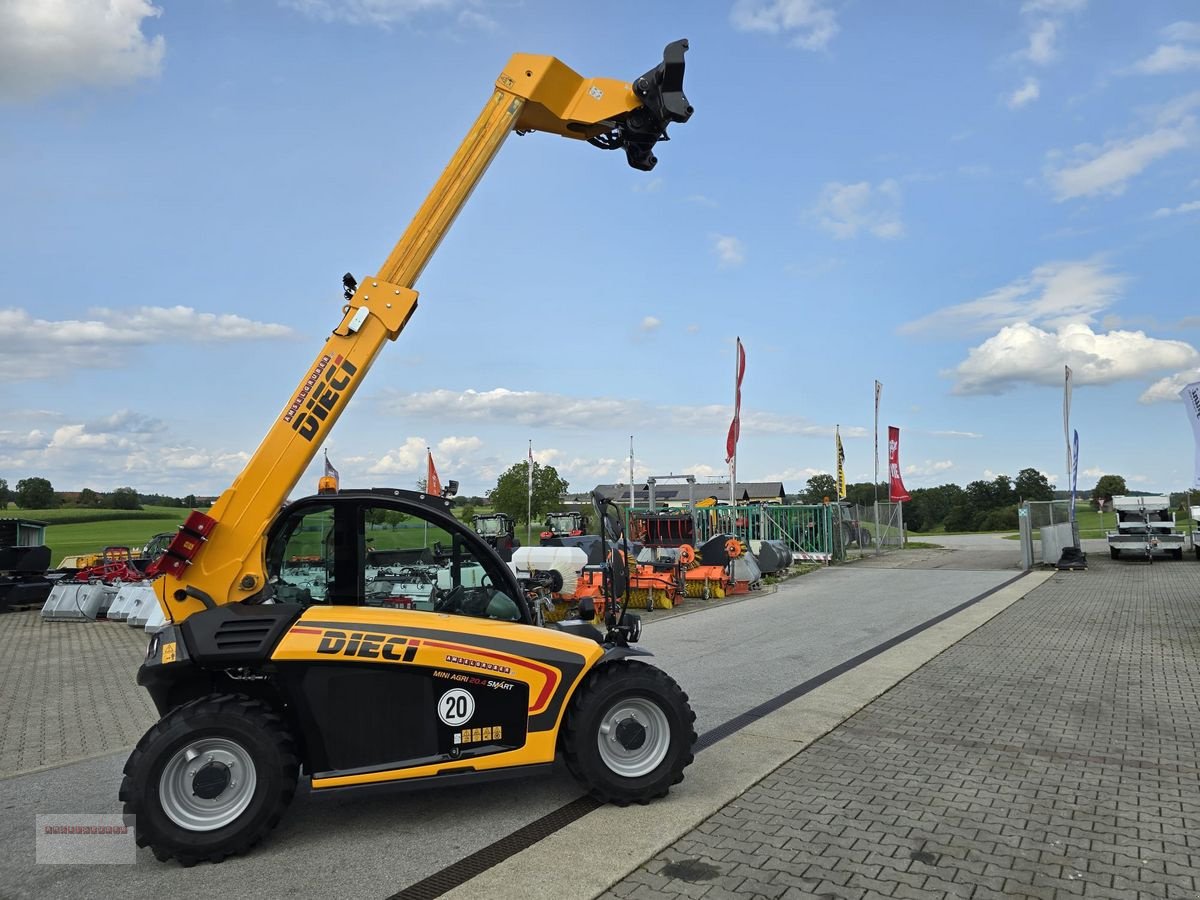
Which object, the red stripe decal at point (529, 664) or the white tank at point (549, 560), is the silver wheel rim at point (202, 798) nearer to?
the red stripe decal at point (529, 664)

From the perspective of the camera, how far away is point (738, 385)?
23.4 meters

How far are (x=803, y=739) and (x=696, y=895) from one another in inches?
109

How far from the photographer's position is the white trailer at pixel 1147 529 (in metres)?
24.9

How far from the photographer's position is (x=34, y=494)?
4247 cm

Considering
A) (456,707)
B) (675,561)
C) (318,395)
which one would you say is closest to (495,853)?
(456,707)

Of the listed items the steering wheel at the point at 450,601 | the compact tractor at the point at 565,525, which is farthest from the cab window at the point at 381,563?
the compact tractor at the point at 565,525

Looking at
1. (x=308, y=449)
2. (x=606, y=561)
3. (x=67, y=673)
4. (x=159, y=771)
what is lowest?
(x=67, y=673)

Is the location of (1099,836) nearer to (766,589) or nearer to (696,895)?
(696,895)

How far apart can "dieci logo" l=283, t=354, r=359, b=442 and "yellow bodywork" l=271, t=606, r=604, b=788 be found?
109 cm

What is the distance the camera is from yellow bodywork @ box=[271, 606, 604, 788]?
4398mm

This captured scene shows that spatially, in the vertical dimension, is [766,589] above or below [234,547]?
below

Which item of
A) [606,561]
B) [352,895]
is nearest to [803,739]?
[606,561]

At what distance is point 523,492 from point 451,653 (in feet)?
139

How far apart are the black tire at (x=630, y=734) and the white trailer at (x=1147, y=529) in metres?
25.3
